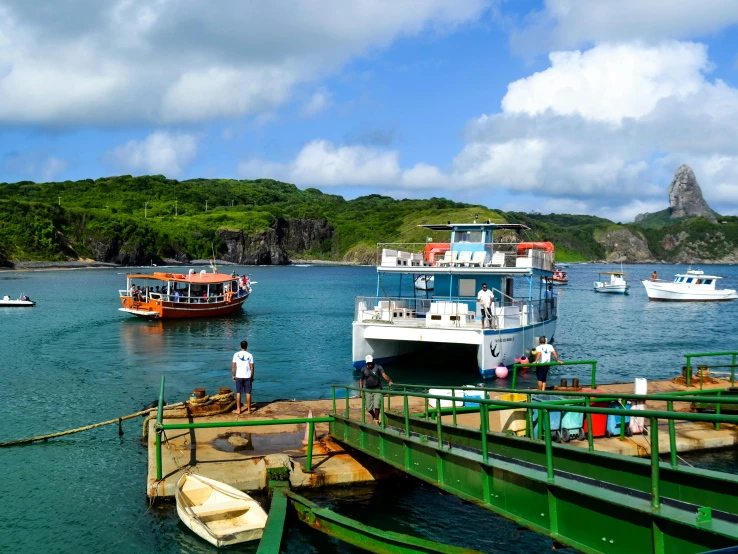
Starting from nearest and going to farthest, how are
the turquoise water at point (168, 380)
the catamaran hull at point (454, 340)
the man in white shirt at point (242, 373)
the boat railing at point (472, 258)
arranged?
the turquoise water at point (168, 380)
the man in white shirt at point (242, 373)
the catamaran hull at point (454, 340)
the boat railing at point (472, 258)

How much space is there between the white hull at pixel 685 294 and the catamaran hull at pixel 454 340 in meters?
57.1

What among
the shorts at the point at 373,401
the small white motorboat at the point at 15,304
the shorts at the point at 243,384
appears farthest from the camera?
the small white motorboat at the point at 15,304

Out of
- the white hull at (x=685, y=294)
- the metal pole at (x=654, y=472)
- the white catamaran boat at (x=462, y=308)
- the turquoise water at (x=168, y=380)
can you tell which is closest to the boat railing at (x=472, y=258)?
the white catamaran boat at (x=462, y=308)

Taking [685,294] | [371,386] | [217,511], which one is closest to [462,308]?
[371,386]

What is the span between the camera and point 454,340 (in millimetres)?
23547

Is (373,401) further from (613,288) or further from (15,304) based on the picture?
(613,288)

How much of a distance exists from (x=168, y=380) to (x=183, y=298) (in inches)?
953

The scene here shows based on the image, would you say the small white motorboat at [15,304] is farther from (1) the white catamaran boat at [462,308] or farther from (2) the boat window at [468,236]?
(2) the boat window at [468,236]

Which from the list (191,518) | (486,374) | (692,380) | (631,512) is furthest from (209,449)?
(692,380)

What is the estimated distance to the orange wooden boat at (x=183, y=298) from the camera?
4800cm

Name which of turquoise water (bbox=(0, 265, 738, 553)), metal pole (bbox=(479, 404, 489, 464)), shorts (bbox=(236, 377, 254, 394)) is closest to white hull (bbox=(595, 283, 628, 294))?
turquoise water (bbox=(0, 265, 738, 553))

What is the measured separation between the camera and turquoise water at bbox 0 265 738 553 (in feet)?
37.9

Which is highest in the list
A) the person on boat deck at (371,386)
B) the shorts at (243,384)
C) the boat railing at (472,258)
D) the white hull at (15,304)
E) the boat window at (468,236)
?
the boat window at (468,236)

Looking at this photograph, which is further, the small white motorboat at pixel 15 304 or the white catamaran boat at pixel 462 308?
the small white motorboat at pixel 15 304
